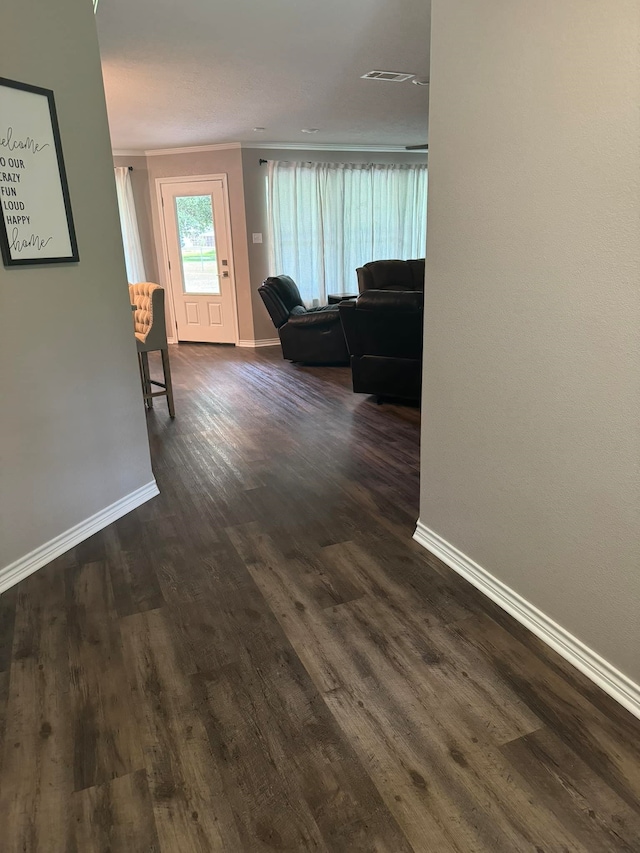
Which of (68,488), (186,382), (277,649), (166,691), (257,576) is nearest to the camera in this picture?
(166,691)

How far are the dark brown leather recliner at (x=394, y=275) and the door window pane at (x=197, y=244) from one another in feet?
6.79

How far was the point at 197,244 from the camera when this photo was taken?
292 inches

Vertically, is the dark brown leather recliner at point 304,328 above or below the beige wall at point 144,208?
below

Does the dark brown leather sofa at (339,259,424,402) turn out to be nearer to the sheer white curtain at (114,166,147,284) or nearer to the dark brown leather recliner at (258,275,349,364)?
the dark brown leather recliner at (258,275,349,364)

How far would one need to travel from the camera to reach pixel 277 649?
6.29ft

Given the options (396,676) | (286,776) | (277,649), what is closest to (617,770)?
(396,676)

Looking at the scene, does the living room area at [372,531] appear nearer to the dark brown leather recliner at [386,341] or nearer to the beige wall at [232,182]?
the dark brown leather recliner at [386,341]

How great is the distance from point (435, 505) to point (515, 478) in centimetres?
56

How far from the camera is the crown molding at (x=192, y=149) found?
6887 millimetres

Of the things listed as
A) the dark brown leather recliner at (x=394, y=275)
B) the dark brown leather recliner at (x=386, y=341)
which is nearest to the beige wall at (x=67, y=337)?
the dark brown leather recliner at (x=386, y=341)

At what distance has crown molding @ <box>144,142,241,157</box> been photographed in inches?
271

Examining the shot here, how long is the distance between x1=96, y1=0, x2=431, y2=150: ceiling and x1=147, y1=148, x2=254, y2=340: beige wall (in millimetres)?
707

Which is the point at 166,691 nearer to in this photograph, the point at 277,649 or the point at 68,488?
the point at 277,649

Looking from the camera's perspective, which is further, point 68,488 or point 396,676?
point 68,488
